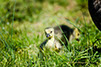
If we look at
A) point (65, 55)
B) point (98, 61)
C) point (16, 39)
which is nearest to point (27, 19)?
point (16, 39)

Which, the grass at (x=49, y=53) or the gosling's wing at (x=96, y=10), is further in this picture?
the grass at (x=49, y=53)

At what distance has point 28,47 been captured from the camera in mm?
2811

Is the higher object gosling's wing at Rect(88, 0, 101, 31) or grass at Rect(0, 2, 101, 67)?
gosling's wing at Rect(88, 0, 101, 31)

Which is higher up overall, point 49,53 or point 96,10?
point 96,10

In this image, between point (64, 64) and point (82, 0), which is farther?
point (82, 0)

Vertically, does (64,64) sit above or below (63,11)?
below

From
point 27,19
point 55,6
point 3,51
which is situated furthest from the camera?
point 55,6

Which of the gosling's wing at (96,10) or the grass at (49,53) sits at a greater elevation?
the gosling's wing at (96,10)

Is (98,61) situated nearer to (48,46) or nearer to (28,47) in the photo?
(48,46)

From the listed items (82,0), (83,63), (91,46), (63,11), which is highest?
(82,0)

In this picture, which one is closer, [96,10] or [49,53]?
[96,10]

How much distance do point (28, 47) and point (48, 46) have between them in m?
0.42

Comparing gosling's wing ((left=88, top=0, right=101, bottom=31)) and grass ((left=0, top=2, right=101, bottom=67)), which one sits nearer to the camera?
gosling's wing ((left=88, top=0, right=101, bottom=31))

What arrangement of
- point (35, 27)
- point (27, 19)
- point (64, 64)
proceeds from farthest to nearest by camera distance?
point (27, 19)
point (35, 27)
point (64, 64)
